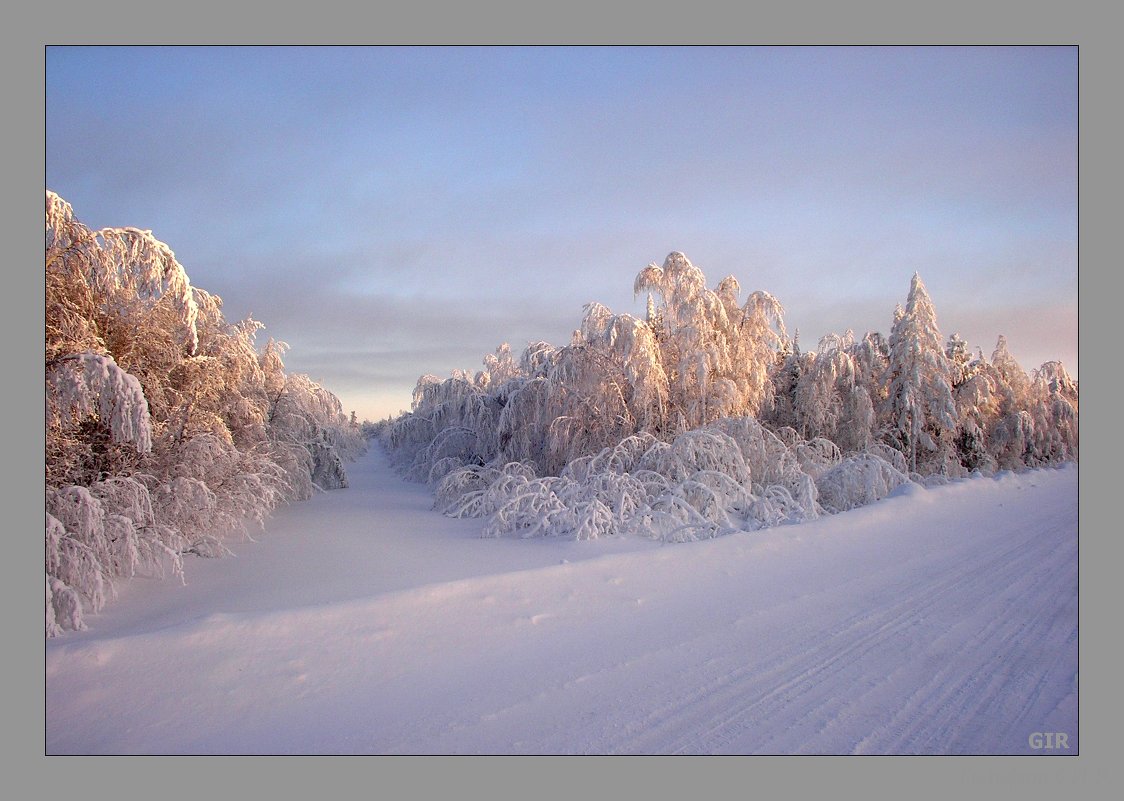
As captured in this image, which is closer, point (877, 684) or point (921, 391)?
point (877, 684)

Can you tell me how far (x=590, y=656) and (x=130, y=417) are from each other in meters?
4.38

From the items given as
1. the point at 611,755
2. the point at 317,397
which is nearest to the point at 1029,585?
the point at 611,755

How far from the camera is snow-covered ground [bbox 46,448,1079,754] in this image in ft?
11.5

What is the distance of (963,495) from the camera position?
42.4 ft

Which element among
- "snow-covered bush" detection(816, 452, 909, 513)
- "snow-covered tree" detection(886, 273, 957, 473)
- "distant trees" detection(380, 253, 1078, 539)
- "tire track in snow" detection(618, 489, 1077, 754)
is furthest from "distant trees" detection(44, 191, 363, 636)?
"snow-covered tree" detection(886, 273, 957, 473)

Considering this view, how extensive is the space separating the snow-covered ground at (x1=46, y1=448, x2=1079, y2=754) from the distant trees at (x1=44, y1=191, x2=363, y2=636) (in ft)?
2.08

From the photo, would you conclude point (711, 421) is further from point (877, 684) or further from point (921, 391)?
point (921, 391)

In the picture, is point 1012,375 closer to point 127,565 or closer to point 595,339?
point 595,339

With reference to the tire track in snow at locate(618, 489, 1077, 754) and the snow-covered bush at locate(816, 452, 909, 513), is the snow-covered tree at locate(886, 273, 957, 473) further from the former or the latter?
the tire track in snow at locate(618, 489, 1077, 754)

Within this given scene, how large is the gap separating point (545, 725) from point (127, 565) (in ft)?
18.0

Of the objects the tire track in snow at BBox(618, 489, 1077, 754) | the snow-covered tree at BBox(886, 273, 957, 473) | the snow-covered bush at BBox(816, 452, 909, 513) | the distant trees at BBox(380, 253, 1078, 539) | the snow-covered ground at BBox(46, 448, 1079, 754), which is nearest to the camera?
the tire track in snow at BBox(618, 489, 1077, 754)

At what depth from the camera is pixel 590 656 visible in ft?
14.9

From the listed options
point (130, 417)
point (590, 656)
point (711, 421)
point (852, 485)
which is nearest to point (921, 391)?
point (852, 485)

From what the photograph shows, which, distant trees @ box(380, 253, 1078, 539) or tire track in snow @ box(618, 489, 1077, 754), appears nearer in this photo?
tire track in snow @ box(618, 489, 1077, 754)
